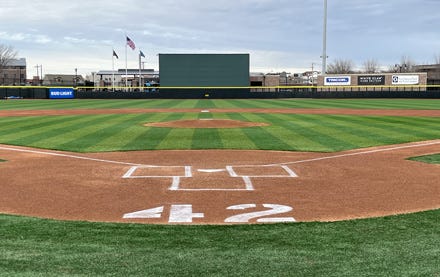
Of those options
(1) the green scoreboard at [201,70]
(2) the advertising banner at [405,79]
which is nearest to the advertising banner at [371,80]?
(2) the advertising banner at [405,79]

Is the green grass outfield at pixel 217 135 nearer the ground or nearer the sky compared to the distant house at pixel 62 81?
nearer the ground

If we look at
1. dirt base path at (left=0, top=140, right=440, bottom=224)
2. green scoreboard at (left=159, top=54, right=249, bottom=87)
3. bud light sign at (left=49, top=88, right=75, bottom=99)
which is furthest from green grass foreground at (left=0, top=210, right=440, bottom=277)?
green scoreboard at (left=159, top=54, right=249, bottom=87)

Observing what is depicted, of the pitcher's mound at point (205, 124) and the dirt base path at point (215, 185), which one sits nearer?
the dirt base path at point (215, 185)

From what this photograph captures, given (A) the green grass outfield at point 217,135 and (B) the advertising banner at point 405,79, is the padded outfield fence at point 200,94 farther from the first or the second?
(A) the green grass outfield at point 217,135

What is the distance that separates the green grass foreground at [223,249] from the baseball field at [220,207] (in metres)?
0.01

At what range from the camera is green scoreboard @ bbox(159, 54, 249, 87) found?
6544 centimetres

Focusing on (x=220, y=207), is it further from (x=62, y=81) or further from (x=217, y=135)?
(x=62, y=81)

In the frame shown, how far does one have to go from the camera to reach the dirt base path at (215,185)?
6.69 metres

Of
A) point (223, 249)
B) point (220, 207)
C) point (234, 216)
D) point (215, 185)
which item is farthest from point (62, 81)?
point (223, 249)

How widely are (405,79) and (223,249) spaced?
218ft

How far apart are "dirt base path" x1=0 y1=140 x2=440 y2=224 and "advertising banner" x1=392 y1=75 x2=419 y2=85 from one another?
183 feet

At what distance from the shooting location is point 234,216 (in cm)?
645

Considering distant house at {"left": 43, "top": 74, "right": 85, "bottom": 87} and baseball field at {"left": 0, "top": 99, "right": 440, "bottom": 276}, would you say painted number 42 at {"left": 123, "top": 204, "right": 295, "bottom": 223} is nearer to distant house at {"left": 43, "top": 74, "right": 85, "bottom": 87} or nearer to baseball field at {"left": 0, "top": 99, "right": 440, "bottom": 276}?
baseball field at {"left": 0, "top": 99, "right": 440, "bottom": 276}

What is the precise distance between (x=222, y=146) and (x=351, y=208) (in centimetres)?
740
